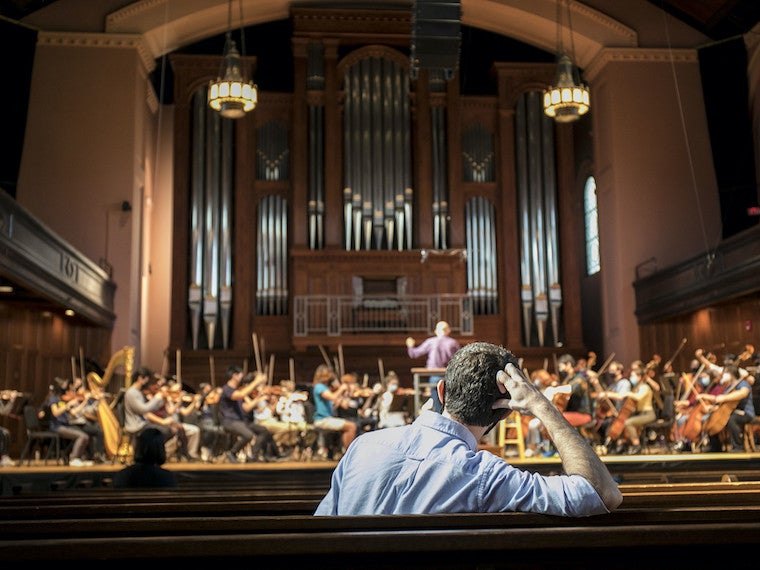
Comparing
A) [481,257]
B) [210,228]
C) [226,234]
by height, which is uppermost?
[210,228]

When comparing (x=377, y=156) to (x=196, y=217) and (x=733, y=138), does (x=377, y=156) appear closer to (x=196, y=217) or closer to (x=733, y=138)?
(x=196, y=217)

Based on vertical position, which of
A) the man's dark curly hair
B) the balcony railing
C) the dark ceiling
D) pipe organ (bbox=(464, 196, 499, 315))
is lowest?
the man's dark curly hair

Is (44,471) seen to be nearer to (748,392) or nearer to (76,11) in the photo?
(748,392)

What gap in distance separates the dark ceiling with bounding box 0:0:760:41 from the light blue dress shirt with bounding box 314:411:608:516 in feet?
46.8

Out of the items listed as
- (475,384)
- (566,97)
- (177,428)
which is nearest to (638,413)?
(566,97)

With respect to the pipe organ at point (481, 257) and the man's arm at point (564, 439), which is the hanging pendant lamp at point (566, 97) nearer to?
A: the pipe organ at point (481, 257)

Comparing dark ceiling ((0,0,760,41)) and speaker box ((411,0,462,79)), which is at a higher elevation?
dark ceiling ((0,0,760,41))

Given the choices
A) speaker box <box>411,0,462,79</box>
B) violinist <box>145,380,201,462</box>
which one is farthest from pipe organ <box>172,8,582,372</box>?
speaker box <box>411,0,462,79</box>

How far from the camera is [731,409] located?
1088 cm

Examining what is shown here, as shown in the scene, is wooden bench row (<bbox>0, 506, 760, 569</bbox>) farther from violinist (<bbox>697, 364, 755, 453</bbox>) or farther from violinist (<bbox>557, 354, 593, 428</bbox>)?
violinist (<bbox>697, 364, 755, 453</bbox>)

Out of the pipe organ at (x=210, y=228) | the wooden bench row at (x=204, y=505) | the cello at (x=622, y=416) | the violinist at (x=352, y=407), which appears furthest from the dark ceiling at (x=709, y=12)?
the wooden bench row at (x=204, y=505)

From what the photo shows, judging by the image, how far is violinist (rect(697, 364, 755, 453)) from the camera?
10664 millimetres

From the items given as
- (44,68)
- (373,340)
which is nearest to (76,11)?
(44,68)

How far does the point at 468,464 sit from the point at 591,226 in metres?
17.0
